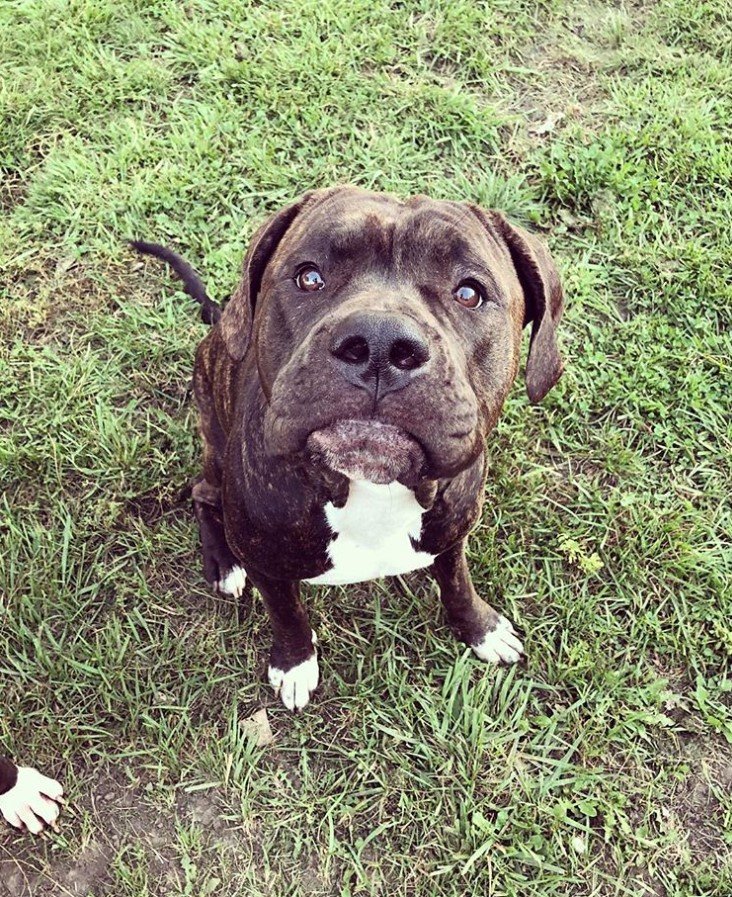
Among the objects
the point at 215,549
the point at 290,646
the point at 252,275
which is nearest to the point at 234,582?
the point at 215,549

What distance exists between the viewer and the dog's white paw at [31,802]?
279 cm

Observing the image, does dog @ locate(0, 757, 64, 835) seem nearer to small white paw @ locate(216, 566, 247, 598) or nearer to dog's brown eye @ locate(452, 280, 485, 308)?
small white paw @ locate(216, 566, 247, 598)

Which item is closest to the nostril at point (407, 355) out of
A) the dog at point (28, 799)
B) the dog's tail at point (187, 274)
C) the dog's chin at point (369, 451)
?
the dog's chin at point (369, 451)

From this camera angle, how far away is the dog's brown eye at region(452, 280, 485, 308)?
83.3 inches

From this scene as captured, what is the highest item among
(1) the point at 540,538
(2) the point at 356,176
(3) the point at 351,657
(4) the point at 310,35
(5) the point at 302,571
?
(4) the point at 310,35

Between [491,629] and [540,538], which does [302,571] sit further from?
[540,538]

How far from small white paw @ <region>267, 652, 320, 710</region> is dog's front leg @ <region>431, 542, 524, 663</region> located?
0.52 meters

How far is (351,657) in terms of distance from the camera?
315 cm

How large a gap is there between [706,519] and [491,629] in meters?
1.05

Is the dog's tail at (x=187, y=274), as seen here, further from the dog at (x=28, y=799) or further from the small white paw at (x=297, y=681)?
the dog at (x=28, y=799)

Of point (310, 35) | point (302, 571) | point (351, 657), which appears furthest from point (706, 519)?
point (310, 35)

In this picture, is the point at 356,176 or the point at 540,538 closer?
the point at 540,538

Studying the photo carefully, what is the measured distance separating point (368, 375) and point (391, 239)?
0.47m

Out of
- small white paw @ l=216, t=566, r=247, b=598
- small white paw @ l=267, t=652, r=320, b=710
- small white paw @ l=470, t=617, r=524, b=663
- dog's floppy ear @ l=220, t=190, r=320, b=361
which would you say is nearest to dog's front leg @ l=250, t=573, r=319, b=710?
small white paw @ l=267, t=652, r=320, b=710
